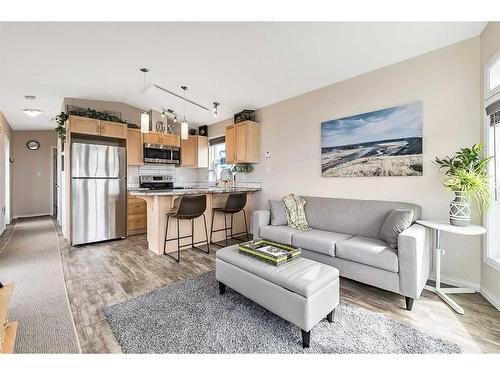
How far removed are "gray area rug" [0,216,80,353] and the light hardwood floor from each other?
78mm

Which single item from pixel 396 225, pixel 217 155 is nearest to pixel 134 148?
pixel 217 155

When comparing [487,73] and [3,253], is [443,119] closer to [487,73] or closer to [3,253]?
[487,73]

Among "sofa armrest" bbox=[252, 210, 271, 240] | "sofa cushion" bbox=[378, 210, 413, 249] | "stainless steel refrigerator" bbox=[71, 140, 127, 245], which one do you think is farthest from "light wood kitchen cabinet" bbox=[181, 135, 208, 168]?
"sofa cushion" bbox=[378, 210, 413, 249]

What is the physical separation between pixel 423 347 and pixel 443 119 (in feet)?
7.34

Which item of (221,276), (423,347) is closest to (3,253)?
(221,276)

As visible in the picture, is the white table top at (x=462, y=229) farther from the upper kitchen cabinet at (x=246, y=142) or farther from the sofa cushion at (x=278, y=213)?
the upper kitchen cabinet at (x=246, y=142)

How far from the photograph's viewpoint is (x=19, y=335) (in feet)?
5.27

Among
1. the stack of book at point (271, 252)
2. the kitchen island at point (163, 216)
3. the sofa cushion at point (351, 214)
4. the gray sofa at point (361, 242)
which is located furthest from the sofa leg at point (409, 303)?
the kitchen island at point (163, 216)

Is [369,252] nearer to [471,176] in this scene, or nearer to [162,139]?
[471,176]

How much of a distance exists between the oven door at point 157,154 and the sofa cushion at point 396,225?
4.57 meters

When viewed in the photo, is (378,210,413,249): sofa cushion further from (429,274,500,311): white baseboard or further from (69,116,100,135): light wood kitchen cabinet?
(69,116,100,135): light wood kitchen cabinet

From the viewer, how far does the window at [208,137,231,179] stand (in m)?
5.56

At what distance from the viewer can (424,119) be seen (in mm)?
2555

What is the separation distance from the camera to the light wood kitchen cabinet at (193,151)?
5629 mm
